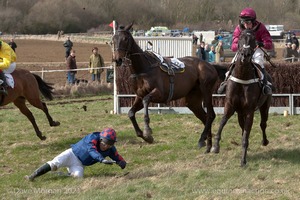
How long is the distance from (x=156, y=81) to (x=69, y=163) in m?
2.67

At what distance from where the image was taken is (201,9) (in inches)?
2913

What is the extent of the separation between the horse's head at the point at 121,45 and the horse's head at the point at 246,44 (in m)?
2.27

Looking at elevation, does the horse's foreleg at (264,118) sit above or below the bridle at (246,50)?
below

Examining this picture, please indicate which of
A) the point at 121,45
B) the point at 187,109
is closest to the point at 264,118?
the point at 121,45

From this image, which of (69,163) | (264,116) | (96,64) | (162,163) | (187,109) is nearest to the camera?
(69,163)

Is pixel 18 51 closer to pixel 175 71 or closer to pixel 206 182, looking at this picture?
pixel 175 71

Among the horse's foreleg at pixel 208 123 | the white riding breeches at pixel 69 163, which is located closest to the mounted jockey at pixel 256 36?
the horse's foreleg at pixel 208 123

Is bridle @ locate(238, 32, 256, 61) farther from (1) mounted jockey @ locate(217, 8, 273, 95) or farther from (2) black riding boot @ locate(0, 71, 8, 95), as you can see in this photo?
(2) black riding boot @ locate(0, 71, 8, 95)

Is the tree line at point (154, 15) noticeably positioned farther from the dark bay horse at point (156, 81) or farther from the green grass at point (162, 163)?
the dark bay horse at point (156, 81)

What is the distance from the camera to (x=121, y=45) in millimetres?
11180

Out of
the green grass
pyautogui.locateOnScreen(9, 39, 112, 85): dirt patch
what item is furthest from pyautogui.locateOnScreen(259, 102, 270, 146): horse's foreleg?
pyautogui.locateOnScreen(9, 39, 112, 85): dirt patch

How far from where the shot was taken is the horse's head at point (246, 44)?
Result: 32.0 feet

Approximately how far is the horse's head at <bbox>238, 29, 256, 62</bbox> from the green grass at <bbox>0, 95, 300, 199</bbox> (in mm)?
1809

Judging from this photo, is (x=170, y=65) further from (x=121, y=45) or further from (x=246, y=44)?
(x=246, y=44)
